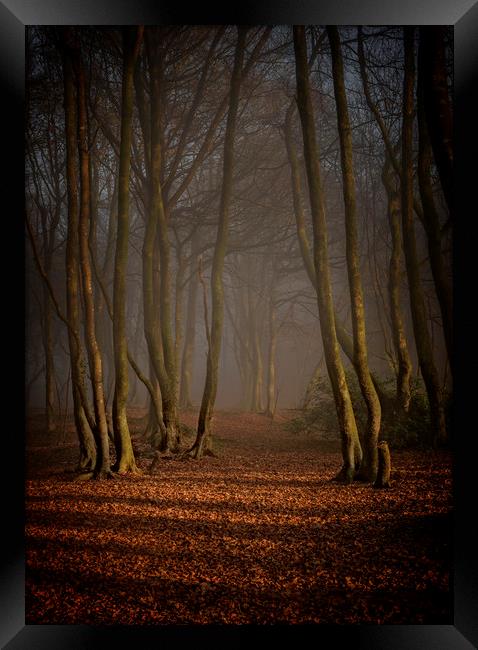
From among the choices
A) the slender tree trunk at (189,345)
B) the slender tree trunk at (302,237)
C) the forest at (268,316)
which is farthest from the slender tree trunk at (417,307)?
the slender tree trunk at (189,345)

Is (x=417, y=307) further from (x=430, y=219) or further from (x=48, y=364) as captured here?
(x=48, y=364)

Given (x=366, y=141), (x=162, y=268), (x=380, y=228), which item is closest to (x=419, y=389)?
(x=380, y=228)

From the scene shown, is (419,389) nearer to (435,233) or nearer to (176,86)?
(435,233)

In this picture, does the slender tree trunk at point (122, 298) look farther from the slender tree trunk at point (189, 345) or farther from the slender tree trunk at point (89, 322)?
the slender tree trunk at point (189, 345)

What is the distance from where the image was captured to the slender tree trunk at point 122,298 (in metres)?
3.82

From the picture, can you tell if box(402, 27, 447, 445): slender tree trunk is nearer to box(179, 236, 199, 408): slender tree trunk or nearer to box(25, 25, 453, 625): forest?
box(25, 25, 453, 625): forest

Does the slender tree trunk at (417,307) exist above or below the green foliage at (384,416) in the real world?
above

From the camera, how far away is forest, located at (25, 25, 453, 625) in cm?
292

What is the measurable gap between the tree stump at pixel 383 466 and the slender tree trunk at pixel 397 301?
100 cm

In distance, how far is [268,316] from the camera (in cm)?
584

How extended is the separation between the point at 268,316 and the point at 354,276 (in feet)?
7.31

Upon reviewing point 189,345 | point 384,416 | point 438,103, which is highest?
point 438,103

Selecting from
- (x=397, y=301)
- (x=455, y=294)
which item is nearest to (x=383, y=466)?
(x=455, y=294)

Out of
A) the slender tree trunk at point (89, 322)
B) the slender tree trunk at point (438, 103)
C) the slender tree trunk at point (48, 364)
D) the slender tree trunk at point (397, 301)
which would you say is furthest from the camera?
the slender tree trunk at point (397, 301)
